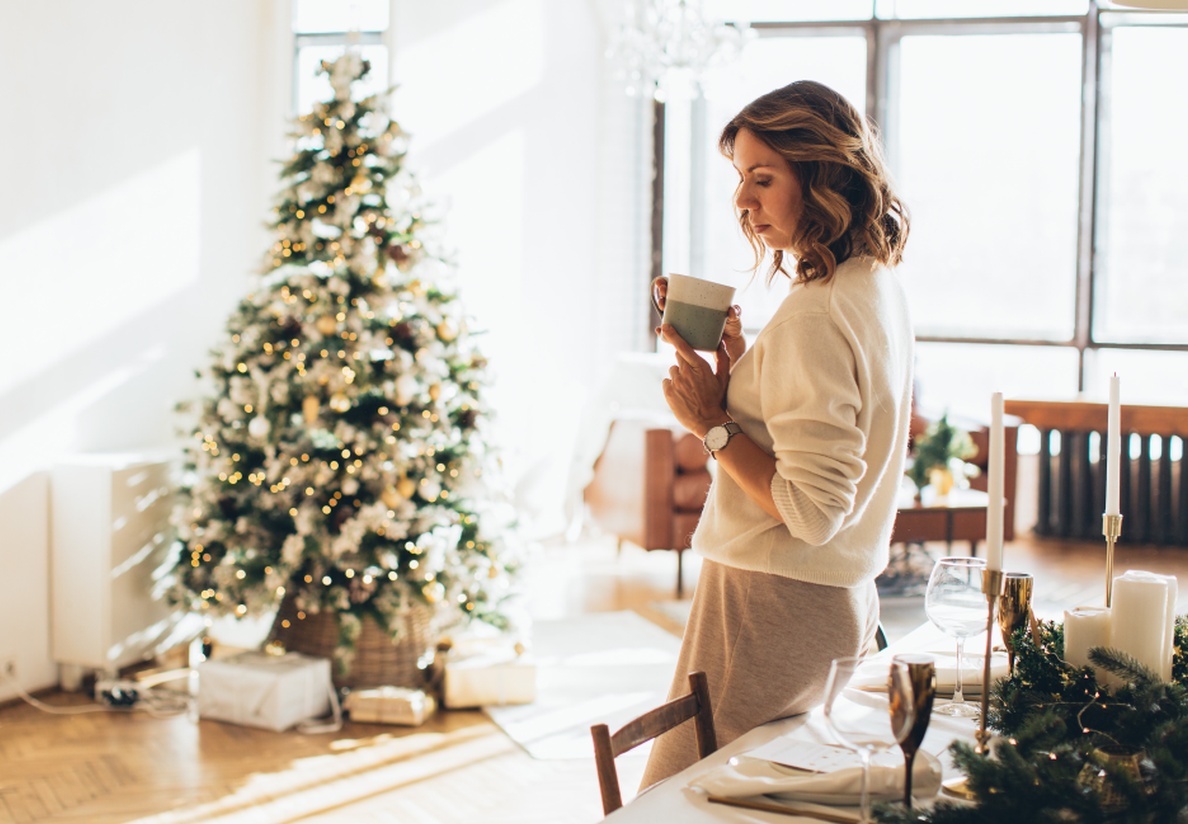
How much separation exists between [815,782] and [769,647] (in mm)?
340

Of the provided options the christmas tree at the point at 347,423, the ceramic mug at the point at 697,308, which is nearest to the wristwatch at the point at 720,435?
the ceramic mug at the point at 697,308

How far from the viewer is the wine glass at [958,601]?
4.16 feet

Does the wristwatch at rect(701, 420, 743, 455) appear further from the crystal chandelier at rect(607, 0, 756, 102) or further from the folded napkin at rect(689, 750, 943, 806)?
the crystal chandelier at rect(607, 0, 756, 102)

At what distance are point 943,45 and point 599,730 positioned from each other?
6423mm

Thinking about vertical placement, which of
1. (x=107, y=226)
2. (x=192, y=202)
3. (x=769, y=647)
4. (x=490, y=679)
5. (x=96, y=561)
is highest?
(x=192, y=202)

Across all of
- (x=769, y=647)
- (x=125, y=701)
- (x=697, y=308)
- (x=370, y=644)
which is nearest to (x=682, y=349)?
(x=697, y=308)

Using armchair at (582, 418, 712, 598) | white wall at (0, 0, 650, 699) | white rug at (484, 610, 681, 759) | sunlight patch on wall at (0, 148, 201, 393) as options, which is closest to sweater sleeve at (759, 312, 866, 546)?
white rug at (484, 610, 681, 759)

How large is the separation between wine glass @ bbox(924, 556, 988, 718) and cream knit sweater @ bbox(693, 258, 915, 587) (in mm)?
98

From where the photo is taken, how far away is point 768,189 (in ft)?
4.43

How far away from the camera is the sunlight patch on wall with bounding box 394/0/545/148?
17.7 ft

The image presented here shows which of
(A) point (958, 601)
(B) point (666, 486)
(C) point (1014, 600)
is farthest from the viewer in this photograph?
(B) point (666, 486)

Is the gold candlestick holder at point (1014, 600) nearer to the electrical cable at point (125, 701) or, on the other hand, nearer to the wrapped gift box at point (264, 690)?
the wrapped gift box at point (264, 690)

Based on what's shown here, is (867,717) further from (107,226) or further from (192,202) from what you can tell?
(192,202)

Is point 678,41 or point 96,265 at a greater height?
point 678,41
